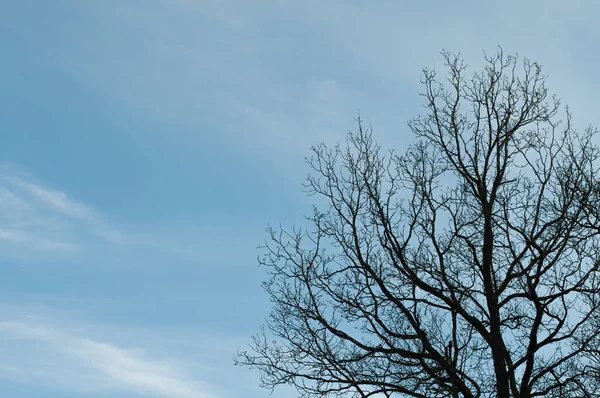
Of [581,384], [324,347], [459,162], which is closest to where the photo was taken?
[581,384]

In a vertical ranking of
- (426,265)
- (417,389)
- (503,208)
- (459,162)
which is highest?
(459,162)

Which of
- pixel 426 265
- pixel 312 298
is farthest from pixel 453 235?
pixel 312 298

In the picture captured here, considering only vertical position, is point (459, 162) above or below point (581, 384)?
above

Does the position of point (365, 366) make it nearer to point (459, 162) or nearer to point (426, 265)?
point (426, 265)

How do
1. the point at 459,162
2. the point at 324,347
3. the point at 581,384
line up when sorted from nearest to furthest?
the point at 581,384
the point at 324,347
the point at 459,162

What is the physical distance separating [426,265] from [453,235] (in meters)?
0.69

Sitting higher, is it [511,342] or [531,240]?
[531,240]

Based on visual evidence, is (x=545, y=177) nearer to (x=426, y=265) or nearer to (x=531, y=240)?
(x=531, y=240)

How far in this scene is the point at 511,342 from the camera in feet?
41.2

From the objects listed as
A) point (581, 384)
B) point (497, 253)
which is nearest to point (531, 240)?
point (497, 253)

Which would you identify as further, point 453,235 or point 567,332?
point 453,235

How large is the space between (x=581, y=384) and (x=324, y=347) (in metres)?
4.09

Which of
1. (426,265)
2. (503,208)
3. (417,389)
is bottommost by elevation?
(417,389)

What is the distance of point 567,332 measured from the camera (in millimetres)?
12172
